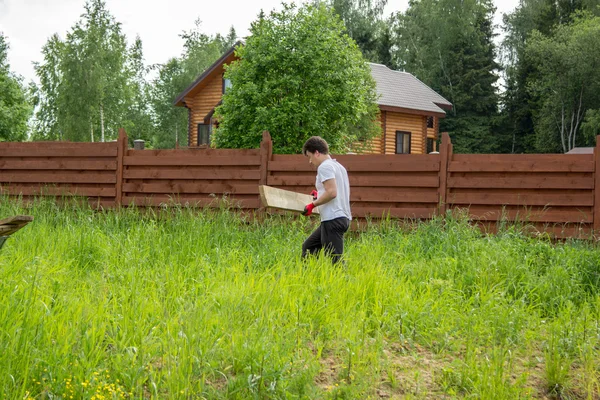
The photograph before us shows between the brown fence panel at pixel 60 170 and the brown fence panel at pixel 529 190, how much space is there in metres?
5.76

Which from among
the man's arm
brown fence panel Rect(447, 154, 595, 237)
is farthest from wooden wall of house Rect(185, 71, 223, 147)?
the man's arm

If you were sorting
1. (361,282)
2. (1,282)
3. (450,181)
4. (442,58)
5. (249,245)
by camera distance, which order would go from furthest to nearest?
(442,58) → (450,181) → (249,245) → (361,282) → (1,282)

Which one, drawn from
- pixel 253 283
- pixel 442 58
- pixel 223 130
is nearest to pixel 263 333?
pixel 253 283

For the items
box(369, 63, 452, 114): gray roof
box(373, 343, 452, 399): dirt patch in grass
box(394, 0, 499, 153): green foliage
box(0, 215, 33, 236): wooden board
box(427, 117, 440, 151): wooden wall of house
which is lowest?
box(373, 343, 452, 399): dirt patch in grass

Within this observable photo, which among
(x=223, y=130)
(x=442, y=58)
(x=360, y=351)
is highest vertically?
(x=442, y=58)

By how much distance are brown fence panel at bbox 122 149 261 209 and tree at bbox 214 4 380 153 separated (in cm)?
478

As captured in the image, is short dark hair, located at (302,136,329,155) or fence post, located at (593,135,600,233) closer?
short dark hair, located at (302,136,329,155)

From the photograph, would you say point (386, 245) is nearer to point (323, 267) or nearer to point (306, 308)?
point (323, 267)

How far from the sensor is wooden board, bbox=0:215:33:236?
2490 millimetres

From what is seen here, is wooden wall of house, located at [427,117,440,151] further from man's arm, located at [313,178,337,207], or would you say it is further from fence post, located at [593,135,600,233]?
man's arm, located at [313,178,337,207]

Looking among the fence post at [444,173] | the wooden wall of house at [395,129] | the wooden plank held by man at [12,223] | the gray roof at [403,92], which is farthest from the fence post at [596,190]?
the gray roof at [403,92]

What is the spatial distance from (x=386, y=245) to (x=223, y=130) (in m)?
9.90

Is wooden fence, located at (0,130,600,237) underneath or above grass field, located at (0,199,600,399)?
above

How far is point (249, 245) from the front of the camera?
7.63 m
